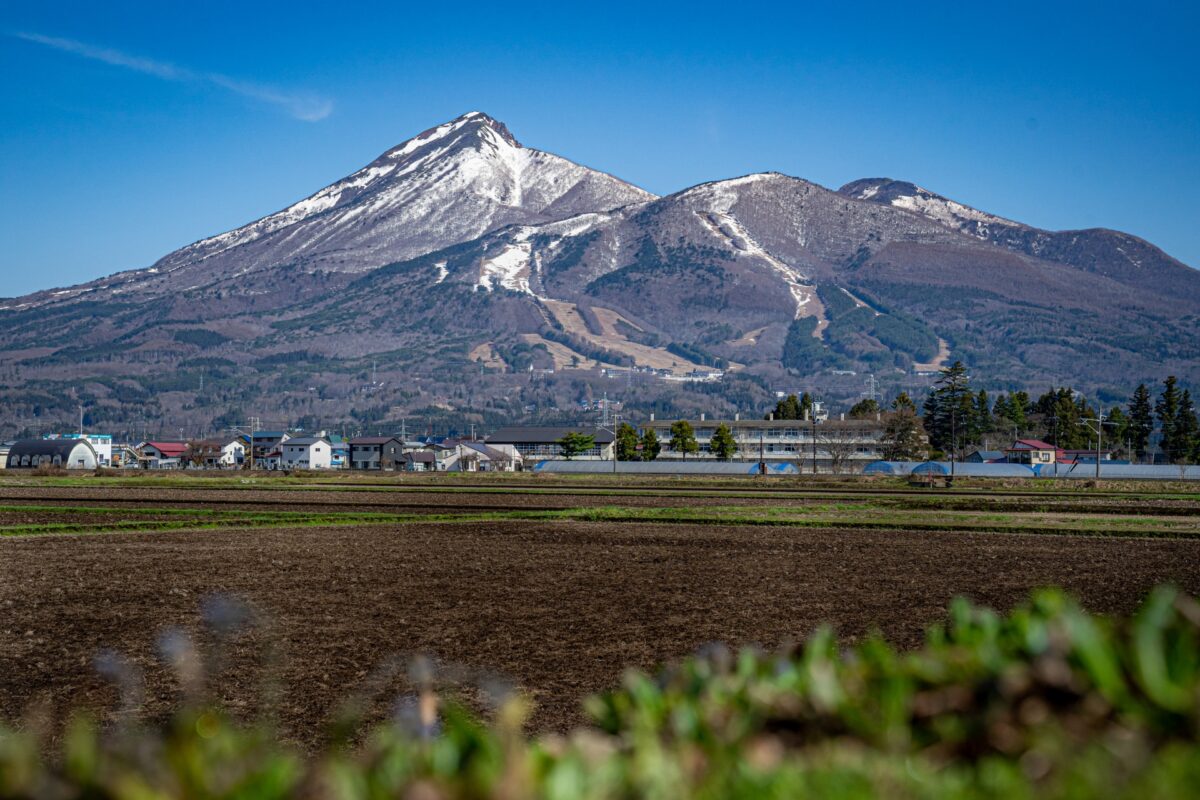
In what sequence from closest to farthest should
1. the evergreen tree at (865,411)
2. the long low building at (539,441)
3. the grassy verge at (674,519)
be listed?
1. the grassy verge at (674,519)
2. the evergreen tree at (865,411)
3. the long low building at (539,441)

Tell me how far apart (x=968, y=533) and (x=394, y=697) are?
33.9 metres

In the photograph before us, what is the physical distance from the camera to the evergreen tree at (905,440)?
5748 inches

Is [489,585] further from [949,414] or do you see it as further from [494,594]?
[949,414]

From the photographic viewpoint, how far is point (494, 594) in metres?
23.9

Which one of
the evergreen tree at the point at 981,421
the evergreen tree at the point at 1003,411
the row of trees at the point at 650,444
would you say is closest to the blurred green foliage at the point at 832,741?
the row of trees at the point at 650,444

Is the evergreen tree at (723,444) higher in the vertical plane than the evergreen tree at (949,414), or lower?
lower

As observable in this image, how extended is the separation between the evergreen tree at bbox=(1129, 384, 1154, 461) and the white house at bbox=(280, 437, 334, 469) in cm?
11554

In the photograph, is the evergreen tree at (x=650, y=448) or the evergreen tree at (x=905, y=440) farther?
the evergreen tree at (x=650, y=448)

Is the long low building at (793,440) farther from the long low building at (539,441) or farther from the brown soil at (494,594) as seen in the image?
the brown soil at (494,594)

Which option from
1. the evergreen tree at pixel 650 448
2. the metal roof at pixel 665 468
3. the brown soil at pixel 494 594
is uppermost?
the evergreen tree at pixel 650 448

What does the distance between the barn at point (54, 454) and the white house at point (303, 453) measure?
94.2 feet

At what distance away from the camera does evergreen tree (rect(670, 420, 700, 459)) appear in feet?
540

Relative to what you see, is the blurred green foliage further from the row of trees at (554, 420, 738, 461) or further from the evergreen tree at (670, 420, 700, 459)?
the evergreen tree at (670, 420, 700, 459)

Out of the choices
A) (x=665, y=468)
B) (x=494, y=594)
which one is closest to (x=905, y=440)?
(x=665, y=468)
